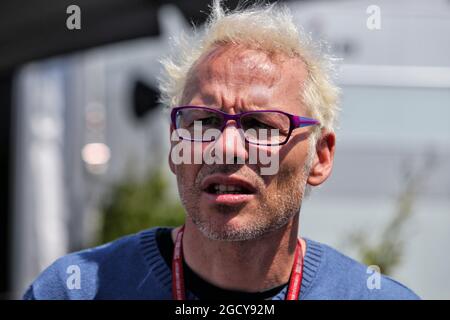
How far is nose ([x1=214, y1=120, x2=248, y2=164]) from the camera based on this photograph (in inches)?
69.3

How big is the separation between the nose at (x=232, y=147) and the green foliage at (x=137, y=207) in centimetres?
493

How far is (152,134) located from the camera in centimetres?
923

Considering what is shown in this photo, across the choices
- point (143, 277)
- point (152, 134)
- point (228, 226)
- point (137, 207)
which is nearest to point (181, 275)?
point (143, 277)

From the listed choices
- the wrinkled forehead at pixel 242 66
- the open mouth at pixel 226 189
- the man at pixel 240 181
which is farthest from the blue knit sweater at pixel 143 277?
the wrinkled forehead at pixel 242 66

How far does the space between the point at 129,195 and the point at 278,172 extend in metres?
6.32

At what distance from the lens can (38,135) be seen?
7.45 m

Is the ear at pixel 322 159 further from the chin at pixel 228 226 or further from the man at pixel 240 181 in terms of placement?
the chin at pixel 228 226

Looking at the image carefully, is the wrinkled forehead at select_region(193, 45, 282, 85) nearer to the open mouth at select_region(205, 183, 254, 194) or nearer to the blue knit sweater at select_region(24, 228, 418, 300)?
the open mouth at select_region(205, 183, 254, 194)

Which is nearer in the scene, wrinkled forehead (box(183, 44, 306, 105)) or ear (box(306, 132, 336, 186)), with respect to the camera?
wrinkled forehead (box(183, 44, 306, 105))

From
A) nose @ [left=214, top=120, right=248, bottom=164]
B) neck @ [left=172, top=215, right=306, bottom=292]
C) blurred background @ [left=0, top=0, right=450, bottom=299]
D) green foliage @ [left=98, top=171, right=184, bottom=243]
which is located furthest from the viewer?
green foliage @ [left=98, top=171, right=184, bottom=243]

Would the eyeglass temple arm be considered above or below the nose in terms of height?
above

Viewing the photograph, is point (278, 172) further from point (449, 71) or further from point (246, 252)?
point (449, 71)

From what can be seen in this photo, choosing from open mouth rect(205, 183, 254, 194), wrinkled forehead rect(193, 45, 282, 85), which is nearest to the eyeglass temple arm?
wrinkled forehead rect(193, 45, 282, 85)

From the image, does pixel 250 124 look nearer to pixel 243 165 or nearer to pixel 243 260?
pixel 243 165
